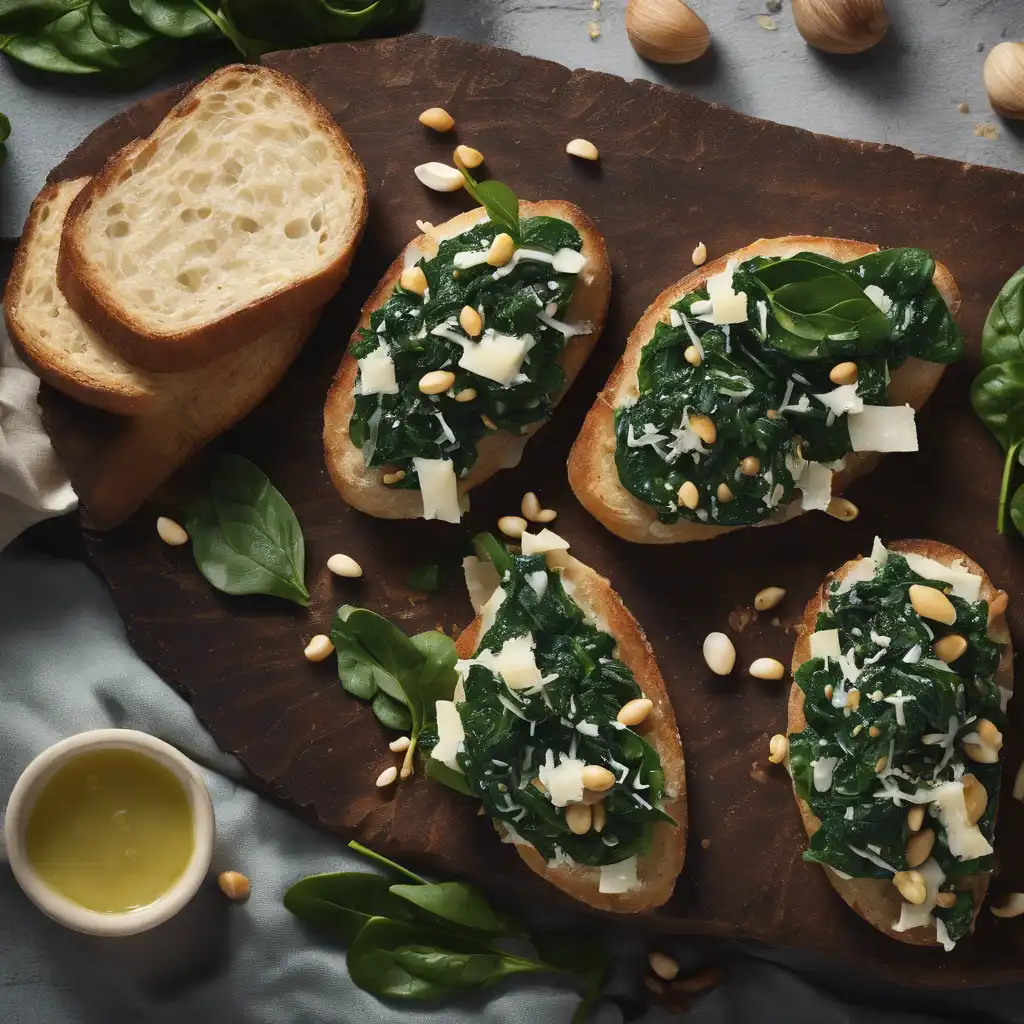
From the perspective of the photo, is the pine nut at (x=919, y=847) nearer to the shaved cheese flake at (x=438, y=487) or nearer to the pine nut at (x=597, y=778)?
the pine nut at (x=597, y=778)

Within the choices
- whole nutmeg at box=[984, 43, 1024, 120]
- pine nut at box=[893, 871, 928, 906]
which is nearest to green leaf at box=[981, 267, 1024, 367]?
whole nutmeg at box=[984, 43, 1024, 120]

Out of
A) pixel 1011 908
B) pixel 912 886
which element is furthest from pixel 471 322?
pixel 1011 908

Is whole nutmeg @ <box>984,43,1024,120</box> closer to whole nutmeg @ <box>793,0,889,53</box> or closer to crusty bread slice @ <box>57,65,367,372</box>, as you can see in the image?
whole nutmeg @ <box>793,0,889,53</box>

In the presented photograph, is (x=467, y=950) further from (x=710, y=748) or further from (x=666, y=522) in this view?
(x=666, y=522)

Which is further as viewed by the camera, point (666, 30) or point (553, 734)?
point (666, 30)

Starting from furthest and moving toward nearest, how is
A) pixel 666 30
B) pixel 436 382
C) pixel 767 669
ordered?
pixel 666 30, pixel 767 669, pixel 436 382

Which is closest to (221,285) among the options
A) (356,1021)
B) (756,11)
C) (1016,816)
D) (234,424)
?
(234,424)

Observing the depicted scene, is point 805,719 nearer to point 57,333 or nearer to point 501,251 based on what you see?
point 501,251
